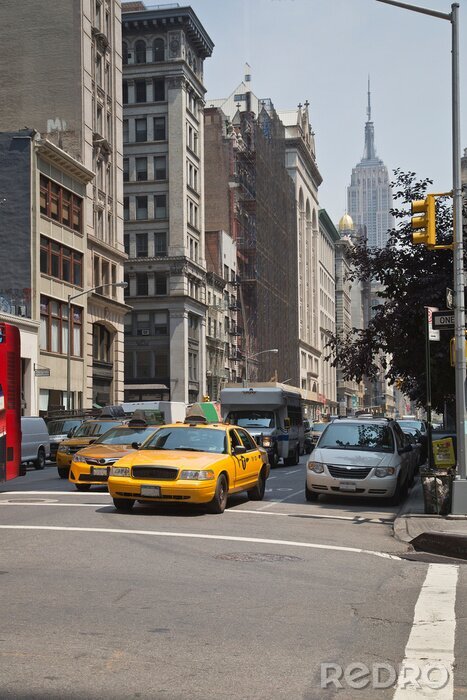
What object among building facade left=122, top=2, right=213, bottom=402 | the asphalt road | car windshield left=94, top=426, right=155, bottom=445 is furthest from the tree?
building facade left=122, top=2, right=213, bottom=402

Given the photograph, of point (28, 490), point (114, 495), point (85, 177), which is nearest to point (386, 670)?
point (114, 495)

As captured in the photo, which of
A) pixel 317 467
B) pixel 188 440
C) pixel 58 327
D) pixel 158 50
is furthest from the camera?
pixel 158 50

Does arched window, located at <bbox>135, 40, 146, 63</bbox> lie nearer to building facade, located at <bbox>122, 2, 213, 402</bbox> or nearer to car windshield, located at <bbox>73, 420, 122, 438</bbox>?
building facade, located at <bbox>122, 2, 213, 402</bbox>

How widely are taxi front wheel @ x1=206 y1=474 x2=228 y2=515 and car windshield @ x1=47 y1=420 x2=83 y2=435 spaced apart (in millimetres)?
23927

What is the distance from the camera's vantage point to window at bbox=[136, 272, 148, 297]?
260ft

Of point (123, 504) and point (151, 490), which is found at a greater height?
point (151, 490)

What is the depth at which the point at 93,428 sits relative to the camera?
94.8ft

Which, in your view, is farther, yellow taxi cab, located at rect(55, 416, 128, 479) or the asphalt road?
yellow taxi cab, located at rect(55, 416, 128, 479)

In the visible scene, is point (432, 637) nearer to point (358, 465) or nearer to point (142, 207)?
point (358, 465)

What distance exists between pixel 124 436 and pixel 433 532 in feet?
37.4

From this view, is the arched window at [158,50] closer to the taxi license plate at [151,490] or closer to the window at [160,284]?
the window at [160,284]

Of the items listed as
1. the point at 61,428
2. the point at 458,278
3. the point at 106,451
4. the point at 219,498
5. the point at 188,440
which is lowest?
the point at 219,498

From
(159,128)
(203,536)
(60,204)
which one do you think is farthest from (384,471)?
(159,128)

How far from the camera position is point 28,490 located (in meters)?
21.8
